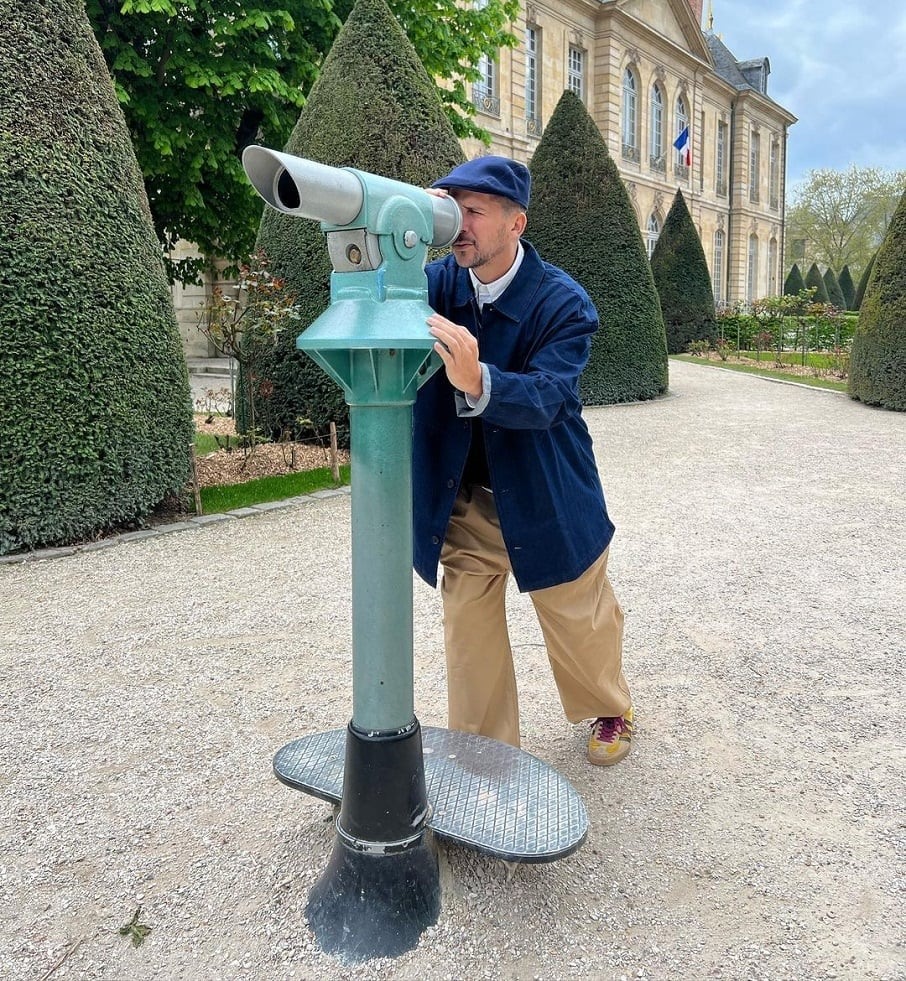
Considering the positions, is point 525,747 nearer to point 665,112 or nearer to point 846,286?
point 665,112

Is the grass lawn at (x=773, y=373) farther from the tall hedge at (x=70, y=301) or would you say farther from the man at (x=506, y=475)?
the man at (x=506, y=475)

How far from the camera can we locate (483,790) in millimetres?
2266

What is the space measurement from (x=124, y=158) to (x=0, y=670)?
342 cm

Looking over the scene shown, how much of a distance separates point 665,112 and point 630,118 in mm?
3141

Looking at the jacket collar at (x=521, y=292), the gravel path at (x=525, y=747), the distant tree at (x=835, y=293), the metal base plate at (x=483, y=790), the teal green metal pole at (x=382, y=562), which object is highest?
the distant tree at (x=835, y=293)

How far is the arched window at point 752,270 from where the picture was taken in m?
47.5

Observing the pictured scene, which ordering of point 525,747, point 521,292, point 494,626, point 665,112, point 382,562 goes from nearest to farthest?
point 382,562 → point 521,292 → point 494,626 → point 525,747 → point 665,112

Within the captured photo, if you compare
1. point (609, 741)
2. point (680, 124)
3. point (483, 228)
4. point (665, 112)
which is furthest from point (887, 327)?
point (680, 124)

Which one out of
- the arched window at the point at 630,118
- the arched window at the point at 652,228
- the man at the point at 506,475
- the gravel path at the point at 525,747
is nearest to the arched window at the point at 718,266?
the arched window at the point at 652,228

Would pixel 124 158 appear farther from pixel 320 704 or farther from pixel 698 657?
pixel 698 657

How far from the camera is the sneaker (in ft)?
9.32

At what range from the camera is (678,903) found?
218 centimetres

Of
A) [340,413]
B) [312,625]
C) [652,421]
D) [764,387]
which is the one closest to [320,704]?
[312,625]

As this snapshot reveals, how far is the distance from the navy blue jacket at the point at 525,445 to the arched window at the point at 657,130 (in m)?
38.1
